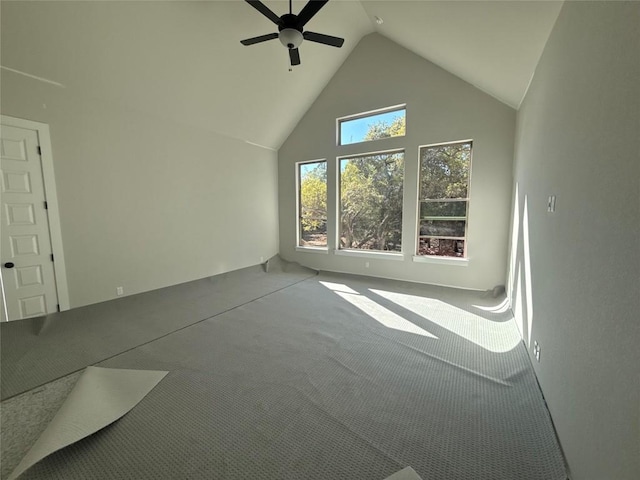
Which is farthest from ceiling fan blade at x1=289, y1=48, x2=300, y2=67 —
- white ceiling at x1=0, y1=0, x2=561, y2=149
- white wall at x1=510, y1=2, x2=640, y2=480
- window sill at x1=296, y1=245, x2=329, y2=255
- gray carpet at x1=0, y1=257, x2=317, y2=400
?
window sill at x1=296, y1=245, x2=329, y2=255

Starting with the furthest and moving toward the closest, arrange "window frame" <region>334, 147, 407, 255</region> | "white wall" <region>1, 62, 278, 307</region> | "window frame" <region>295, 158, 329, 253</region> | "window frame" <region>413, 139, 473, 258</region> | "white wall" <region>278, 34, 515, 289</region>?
"window frame" <region>295, 158, 329, 253</region>
"window frame" <region>334, 147, 407, 255</region>
"window frame" <region>413, 139, 473, 258</region>
"white wall" <region>278, 34, 515, 289</region>
"white wall" <region>1, 62, 278, 307</region>

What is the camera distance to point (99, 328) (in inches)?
118

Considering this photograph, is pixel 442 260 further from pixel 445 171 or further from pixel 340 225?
pixel 340 225

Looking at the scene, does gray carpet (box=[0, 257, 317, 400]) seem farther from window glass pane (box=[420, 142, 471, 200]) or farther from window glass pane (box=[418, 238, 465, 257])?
window glass pane (box=[420, 142, 471, 200])

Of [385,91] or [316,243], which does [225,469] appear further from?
[385,91]

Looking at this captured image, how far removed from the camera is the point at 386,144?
15.6 ft

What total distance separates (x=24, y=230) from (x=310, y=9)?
3.86 m

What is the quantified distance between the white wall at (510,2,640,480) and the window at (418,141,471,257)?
7.35 ft

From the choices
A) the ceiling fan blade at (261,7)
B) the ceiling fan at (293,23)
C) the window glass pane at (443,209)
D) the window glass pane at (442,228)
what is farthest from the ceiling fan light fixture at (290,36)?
the window glass pane at (442,228)

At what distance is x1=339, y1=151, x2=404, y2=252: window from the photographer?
486 cm

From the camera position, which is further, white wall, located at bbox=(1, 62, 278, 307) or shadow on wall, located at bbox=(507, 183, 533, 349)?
white wall, located at bbox=(1, 62, 278, 307)

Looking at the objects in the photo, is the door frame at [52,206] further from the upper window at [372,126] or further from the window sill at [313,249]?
the upper window at [372,126]

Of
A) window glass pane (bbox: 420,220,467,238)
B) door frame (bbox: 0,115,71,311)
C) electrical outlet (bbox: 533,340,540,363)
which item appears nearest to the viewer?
electrical outlet (bbox: 533,340,540,363)

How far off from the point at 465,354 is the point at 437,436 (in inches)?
43.7
